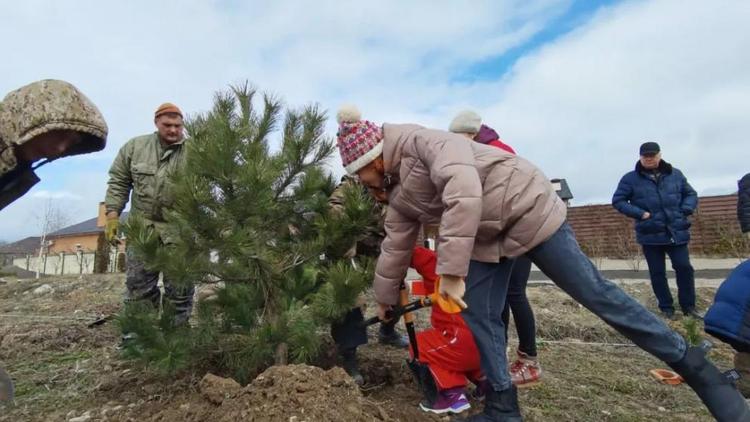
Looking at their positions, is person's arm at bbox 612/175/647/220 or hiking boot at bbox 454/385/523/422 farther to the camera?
person's arm at bbox 612/175/647/220

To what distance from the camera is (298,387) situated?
1.92 meters

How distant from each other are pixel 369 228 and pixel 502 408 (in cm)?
107

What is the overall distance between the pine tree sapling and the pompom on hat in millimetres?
402

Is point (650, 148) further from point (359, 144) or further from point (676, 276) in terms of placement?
point (359, 144)

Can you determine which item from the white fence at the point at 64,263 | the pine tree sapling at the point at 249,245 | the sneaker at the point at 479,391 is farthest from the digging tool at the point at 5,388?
the white fence at the point at 64,263

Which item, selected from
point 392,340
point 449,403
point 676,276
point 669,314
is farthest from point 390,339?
point 676,276

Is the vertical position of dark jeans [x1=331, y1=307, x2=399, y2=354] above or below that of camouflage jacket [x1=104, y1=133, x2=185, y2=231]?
below

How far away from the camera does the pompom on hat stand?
2141 mm

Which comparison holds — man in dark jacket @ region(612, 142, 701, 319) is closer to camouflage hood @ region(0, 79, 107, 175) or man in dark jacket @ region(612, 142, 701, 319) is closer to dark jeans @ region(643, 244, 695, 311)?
dark jeans @ region(643, 244, 695, 311)

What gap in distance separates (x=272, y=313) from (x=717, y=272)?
345 inches

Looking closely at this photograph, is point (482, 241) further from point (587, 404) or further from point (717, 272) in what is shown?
point (717, 272)

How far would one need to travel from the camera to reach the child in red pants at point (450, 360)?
231 centimetres

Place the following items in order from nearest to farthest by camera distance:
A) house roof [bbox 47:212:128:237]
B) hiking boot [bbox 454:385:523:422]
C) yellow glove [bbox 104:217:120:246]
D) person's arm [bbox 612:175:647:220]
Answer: hiking boot [bbox 454:385:523:422], yellow glove [bbox 104:217:120:246], person's arm [bbox 612:175:647:220], house roof [bbox 47:212:128:237]

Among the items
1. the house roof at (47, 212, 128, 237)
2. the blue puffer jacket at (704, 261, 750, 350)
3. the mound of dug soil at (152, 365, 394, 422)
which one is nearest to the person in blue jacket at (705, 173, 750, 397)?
the blue puffer jacket at (704, 261, 750, 350)
